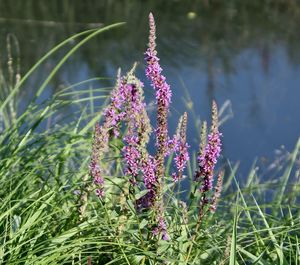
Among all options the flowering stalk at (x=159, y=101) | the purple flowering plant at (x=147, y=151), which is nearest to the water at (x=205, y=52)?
the purple flowering plant at (x=147, y=151)

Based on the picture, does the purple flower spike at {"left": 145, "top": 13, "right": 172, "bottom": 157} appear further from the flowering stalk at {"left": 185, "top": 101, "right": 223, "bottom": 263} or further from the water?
the water

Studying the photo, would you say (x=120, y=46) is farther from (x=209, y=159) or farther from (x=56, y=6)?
(x=209, y=159)

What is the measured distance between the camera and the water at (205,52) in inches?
204

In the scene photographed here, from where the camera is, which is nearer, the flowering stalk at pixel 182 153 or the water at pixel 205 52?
the flowering stalk at pixel 182 153

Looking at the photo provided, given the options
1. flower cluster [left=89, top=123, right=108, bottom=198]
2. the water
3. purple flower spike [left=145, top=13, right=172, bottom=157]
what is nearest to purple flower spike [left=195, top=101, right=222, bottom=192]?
purple flower spike [left=145, top=13, right=172, bottom=157]

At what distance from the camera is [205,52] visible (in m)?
6.86

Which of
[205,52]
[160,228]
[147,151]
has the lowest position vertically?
[205,52]

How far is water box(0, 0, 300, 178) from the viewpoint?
519 centimetres

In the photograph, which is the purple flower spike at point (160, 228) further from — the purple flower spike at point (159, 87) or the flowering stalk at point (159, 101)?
the purple flower spike at point (159, 87)

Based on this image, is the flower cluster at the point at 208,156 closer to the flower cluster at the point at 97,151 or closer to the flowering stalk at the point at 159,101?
the flowering stalk at the point at 159,101

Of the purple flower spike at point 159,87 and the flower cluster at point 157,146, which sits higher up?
the purple flower spike at point 159,87

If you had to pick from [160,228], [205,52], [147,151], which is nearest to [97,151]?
[147,151]

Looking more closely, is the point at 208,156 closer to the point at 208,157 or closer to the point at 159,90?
the point at 208,157

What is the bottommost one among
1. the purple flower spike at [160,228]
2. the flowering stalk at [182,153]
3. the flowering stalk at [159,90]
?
the purple flower spike at [160,228]
